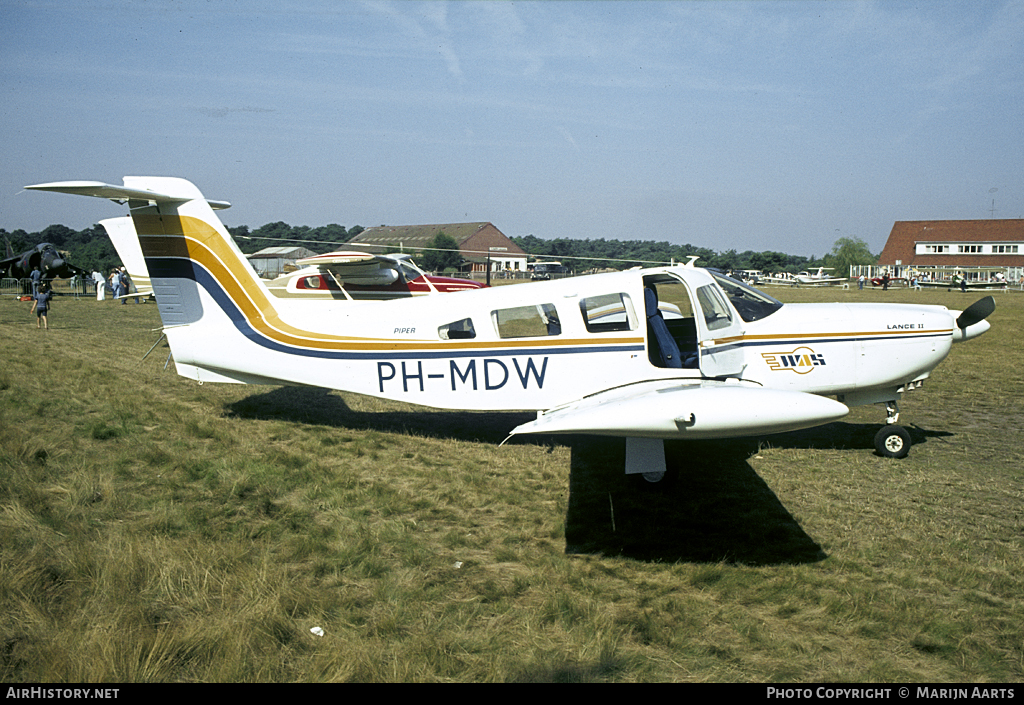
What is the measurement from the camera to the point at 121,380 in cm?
1020

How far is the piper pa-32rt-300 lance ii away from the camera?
6445 millimetres

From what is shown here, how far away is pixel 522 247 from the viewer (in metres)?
65.9

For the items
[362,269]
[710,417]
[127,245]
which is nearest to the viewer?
[710,417]

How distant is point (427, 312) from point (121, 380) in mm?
6491

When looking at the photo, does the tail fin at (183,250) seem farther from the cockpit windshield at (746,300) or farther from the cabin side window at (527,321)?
the cockpit windshield at (746,300)

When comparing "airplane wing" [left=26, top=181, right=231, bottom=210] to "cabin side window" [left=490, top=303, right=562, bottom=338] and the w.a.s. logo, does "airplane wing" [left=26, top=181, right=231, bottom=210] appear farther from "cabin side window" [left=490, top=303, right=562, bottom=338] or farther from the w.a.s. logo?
the w.a.s. logo

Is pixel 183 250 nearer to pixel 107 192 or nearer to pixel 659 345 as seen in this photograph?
pixel 107 192

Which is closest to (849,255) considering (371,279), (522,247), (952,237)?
(952,237)

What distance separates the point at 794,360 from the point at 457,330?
366 centimetres

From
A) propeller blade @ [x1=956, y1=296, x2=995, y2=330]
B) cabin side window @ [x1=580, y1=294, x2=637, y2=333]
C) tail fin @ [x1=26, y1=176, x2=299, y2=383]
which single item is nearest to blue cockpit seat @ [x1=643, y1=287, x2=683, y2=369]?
cabin side window @ [x1=580, y1=294, x2=637, y2=333]

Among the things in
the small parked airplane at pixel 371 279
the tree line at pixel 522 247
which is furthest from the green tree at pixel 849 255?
the small parked airplane at pixel 371 279

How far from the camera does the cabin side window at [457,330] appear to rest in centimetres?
664

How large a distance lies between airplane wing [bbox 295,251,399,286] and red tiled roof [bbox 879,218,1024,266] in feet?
279
